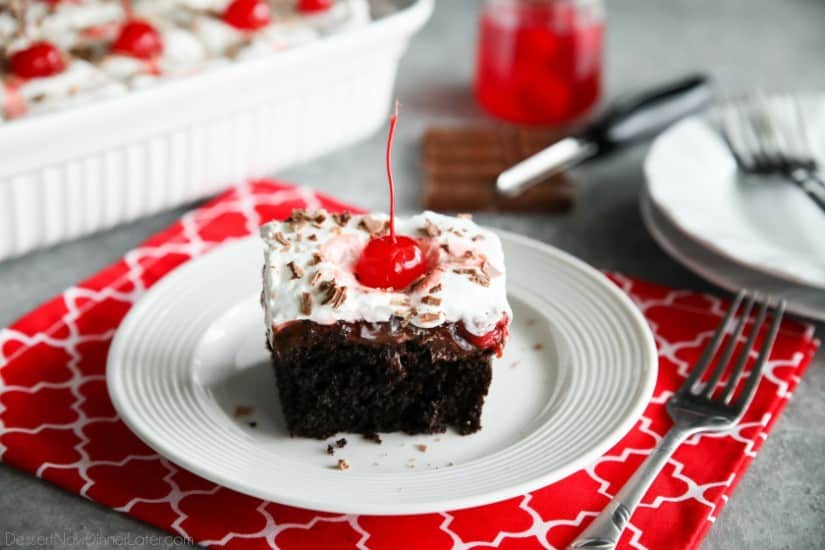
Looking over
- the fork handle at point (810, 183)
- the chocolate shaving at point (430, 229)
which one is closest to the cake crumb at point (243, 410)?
the chocolate shaving at point (430, 229)

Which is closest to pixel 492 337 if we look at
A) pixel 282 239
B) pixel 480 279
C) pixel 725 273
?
pixel 480 279

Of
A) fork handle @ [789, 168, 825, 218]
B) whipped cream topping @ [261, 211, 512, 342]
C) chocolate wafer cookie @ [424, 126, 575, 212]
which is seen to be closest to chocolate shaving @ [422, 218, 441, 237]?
whipped cream topping @ [261, 211, 512, 342]

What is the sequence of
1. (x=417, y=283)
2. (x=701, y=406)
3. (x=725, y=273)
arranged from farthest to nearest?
(x=725, y=273)
(x=701, y=406)
(x=417, y=283)

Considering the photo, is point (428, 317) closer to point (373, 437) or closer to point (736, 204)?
point (373, 437)

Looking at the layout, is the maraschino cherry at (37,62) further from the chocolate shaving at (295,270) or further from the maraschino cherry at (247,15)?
the chocolate shaving at (295,270)

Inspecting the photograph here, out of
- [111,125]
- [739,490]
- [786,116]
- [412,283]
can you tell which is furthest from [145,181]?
[786,116]

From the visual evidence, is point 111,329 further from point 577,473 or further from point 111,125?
point 577,473

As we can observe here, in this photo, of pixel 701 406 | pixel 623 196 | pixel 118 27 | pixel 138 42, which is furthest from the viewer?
pixel 623 196
